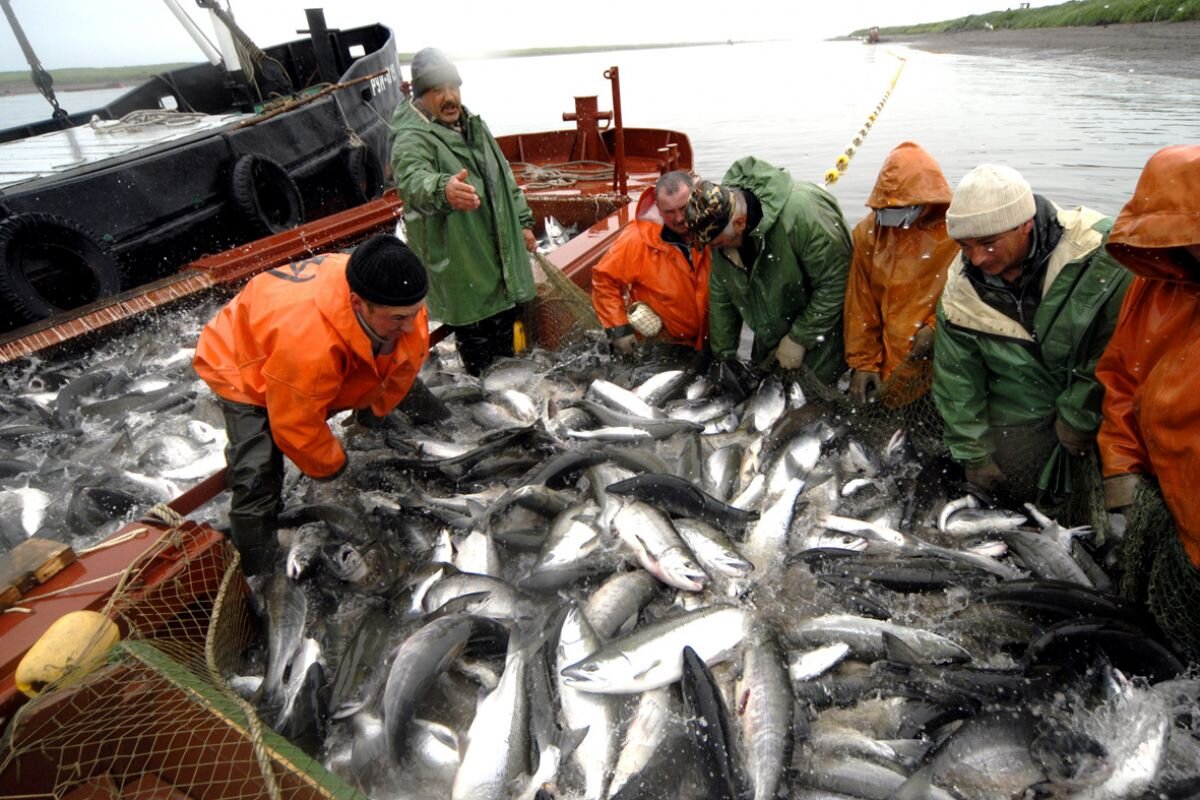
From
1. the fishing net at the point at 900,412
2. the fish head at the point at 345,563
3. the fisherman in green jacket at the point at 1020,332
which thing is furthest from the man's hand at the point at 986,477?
the fish head at the point at 345,563

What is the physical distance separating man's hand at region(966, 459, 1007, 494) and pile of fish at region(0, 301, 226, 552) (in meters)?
4.95

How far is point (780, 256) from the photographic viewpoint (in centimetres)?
459

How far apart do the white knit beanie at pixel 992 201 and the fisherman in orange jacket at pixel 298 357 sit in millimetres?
2464

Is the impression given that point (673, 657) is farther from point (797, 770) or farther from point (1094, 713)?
point (1094, 713)

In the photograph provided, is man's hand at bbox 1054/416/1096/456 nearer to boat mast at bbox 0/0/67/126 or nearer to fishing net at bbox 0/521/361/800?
fishing net at bbox 0/521/361/800

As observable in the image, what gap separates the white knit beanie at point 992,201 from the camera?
3.01m

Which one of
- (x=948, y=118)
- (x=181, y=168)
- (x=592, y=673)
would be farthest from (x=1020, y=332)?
(x=948, y=118)

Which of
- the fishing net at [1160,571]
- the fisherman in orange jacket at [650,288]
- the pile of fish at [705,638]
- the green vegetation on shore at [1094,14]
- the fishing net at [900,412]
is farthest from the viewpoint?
the green vegetation on shore at [1094,14]

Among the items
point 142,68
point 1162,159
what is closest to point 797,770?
point 1162,159

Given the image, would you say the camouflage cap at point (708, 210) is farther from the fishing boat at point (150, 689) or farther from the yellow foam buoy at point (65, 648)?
the yellow foam buoy at point (65, 648)

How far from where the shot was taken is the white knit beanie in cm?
301

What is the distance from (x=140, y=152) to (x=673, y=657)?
8796 mm

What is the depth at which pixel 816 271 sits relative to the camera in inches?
181

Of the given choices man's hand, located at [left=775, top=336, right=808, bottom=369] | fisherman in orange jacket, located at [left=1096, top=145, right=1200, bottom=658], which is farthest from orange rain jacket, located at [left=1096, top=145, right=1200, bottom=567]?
man's hand, located at [left=775, top=336, right=808, bottom=369]
